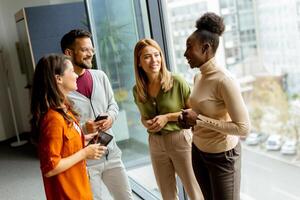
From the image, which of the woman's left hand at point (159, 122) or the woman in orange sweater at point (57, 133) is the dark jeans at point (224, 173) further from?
the woman in orange sweater at point (57, 133)

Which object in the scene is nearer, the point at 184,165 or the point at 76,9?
the point at 184,165

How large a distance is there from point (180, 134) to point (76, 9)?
10.8 feet

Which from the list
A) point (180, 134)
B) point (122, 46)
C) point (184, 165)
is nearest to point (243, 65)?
point (180, 134)

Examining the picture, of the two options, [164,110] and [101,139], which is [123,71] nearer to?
[164,110]

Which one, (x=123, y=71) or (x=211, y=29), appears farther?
(x=123, y=71)

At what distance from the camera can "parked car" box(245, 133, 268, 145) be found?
6.88 feet

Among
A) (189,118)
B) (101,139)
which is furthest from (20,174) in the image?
(189,118)

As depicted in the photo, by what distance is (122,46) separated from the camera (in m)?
3.86

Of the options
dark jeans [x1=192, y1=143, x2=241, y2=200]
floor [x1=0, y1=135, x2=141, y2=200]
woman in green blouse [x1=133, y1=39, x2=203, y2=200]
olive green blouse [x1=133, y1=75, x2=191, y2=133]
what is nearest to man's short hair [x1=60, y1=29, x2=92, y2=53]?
woman in green blouse [x1=133, y1=39, x2=203, y2=200]

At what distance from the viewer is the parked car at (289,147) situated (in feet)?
6.25

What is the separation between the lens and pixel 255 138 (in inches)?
85.2

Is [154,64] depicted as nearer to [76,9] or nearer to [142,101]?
[142,101]

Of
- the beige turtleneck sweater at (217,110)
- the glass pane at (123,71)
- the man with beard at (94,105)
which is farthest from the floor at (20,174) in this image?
the beige turtleneck sweater at (217,110)

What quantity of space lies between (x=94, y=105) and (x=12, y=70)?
4456 millimetres
